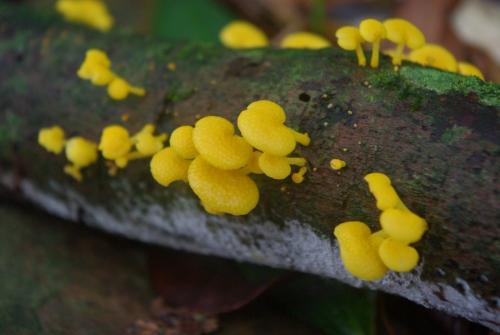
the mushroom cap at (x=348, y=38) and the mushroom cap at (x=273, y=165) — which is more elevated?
the mushroom cap at (x=348, y=38)

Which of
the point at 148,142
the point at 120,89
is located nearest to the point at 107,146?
the point at 148,142

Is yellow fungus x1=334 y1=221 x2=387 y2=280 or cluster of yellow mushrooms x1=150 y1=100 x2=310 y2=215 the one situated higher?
cluster of yellow mushrooms x1=150 y1=100 x2=310 y2=215

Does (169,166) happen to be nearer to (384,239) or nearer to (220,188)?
(220,188)

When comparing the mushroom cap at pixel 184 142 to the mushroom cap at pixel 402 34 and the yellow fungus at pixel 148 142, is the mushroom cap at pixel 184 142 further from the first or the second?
the mushroom cap at pixel 402 34

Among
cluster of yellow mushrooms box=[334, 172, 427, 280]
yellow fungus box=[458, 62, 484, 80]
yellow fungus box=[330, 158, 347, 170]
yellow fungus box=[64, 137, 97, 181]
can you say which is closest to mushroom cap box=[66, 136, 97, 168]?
yellow fungus box=[64, 137, 97, 181]

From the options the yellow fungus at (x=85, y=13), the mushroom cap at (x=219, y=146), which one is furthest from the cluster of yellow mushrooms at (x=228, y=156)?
the yellow fungus at (x=85, y=13)

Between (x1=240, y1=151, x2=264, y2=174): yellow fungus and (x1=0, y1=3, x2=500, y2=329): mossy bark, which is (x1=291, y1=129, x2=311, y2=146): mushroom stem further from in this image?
(x1=240, y1=151, x2=264, y2=174): yellow fungus

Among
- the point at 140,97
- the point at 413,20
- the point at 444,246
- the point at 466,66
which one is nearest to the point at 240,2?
the point at 413,20
